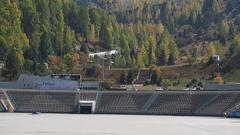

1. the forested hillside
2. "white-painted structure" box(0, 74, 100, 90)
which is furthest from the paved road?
the forested hillside

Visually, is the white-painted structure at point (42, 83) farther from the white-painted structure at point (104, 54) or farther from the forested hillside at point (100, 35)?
the white-painted structure at point (104, 54)

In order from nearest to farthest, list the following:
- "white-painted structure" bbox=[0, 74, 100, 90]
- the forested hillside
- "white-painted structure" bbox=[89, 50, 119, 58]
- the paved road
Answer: the paved road < "white-painted structure" bbox=[0, 74, 100, 90] < the forested hillside < "white-painted structure" bbox=[89, 50, 119, 58]

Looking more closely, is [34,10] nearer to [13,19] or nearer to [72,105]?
Answer: [13,19]

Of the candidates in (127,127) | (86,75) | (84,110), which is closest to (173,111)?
(84,110)

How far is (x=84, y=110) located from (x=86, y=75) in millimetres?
29916

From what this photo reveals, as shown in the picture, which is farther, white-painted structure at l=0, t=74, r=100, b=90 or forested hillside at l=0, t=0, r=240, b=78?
forested hillside at l=0, t=0, r=240, b=78

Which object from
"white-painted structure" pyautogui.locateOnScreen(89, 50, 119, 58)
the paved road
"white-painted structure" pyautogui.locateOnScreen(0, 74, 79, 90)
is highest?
the paved road

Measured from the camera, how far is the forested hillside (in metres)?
99.1

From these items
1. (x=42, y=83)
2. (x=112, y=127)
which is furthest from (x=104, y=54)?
(x=112, y=127)

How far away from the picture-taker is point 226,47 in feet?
426

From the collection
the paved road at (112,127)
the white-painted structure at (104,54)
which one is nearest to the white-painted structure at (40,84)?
the paved road at (112,127)

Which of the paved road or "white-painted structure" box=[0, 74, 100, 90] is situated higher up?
the paved road

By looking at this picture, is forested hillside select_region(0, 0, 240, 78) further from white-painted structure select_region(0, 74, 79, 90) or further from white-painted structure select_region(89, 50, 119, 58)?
white-painted structure select_region(0, 74, 79, 90)

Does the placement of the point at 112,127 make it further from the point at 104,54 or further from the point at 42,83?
the point at 104,54
